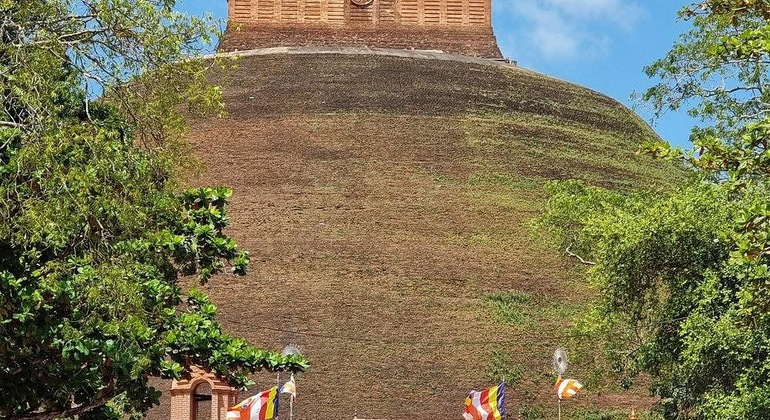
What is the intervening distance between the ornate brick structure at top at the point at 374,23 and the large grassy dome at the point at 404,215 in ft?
10.9

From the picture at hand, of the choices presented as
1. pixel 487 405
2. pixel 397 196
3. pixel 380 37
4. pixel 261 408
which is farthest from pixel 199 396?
pixel 380 37

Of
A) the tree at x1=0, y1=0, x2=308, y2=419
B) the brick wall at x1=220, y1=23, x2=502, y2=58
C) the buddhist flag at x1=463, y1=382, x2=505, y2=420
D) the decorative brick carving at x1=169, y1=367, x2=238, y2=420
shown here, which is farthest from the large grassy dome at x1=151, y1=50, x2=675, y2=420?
the tree at x1=0, y1=0, x2=308, y2=419

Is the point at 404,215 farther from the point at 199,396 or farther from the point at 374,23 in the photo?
the point at 374,23

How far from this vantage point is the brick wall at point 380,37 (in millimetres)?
50844

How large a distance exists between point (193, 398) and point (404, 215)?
11.9m

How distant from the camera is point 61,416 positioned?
12695mm

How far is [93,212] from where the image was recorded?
10.4m

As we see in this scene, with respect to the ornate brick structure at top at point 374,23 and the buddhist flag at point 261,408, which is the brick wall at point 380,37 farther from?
the buddhist flag at point 261,408

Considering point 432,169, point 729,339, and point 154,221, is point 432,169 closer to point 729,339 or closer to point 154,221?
point 729,339

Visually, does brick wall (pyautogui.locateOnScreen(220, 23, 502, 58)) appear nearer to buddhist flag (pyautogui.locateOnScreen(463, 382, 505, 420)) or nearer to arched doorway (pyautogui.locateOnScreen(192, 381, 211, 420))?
arched doorway (pyautogui.locateOnScreen(192, 381, 211, 420))

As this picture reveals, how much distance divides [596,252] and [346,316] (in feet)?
28.5

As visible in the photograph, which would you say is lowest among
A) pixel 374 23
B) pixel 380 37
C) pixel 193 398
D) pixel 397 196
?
pixel 193 398

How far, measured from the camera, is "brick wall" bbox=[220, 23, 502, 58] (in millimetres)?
50844

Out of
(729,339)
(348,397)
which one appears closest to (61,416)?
(729,339)
